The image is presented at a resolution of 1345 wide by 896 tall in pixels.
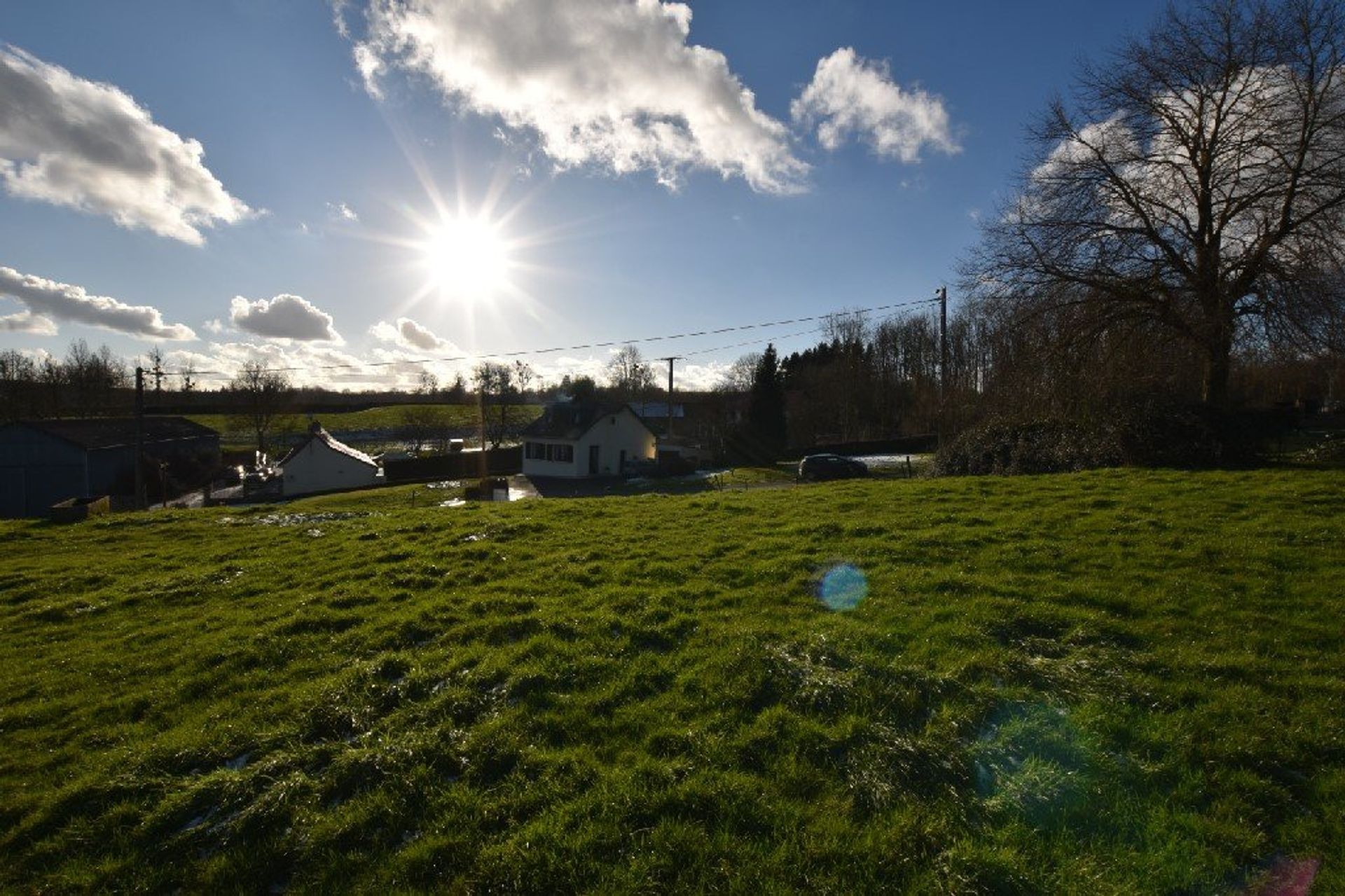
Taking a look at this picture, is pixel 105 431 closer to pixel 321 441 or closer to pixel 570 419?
pixel 321 441

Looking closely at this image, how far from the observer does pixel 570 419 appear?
48.0 meters

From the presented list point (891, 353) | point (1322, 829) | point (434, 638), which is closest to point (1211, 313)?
point (1322, 829)

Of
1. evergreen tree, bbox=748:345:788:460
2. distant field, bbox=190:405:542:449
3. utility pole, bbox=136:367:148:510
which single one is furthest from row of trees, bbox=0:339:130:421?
evergreen tree, bbox=748:345:788:460

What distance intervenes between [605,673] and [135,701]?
5301mm

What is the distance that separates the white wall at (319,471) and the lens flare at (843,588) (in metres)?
46.2

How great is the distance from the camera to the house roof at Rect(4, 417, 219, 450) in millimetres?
41344

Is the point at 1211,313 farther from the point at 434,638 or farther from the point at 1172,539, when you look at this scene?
the point at 434,638

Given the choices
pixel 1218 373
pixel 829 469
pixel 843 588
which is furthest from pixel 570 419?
pixel 843 588

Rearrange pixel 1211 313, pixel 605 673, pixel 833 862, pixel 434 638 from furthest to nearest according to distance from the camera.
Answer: pixel 1211 313 → pixel 434 638 → pixel 605 673 → pixel 833 862

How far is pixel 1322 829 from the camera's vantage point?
343 cm

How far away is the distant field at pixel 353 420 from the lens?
3263 inches

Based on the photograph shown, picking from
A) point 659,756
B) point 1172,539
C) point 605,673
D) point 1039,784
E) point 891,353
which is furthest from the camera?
point 891,353

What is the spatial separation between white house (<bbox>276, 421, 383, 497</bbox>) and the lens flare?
4607cm

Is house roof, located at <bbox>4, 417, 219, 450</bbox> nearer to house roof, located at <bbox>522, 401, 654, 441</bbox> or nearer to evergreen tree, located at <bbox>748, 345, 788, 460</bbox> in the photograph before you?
house roof, located at <bbox>522, 401, 654, 441</bbox>
